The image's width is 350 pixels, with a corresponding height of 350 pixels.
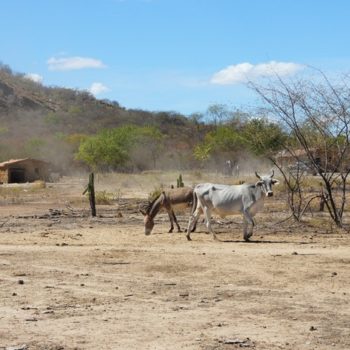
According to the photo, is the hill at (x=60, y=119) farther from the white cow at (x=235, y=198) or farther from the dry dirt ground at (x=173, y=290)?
the dry dirt ground at (x=173, y=290)

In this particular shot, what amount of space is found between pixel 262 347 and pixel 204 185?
38.6 feet

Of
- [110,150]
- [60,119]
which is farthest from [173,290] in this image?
[60,119]

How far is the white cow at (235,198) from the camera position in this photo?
19.1m

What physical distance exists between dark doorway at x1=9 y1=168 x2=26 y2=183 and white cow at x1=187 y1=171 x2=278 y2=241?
4691cm

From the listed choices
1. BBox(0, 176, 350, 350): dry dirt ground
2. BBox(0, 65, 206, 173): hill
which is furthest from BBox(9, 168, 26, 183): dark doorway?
BBox(0, 176, 350, 350): dry dirt ground

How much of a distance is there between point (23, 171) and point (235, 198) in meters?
48.9

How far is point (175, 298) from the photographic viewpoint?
36.0 feet

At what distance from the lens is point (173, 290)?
459 inches

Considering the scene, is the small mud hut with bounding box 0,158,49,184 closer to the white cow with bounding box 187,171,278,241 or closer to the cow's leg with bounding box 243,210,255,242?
the white cow with bounding box 187,171,278,241

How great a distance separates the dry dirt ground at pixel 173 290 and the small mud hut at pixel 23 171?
44.6 m

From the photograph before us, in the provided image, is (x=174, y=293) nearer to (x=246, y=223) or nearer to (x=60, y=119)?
(x=246, y=223)

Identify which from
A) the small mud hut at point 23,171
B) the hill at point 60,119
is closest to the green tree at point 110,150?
the small mud hut at point 23,171

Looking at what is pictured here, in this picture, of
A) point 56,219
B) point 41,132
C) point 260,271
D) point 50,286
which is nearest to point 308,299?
point 260,271

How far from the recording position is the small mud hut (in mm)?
64688
